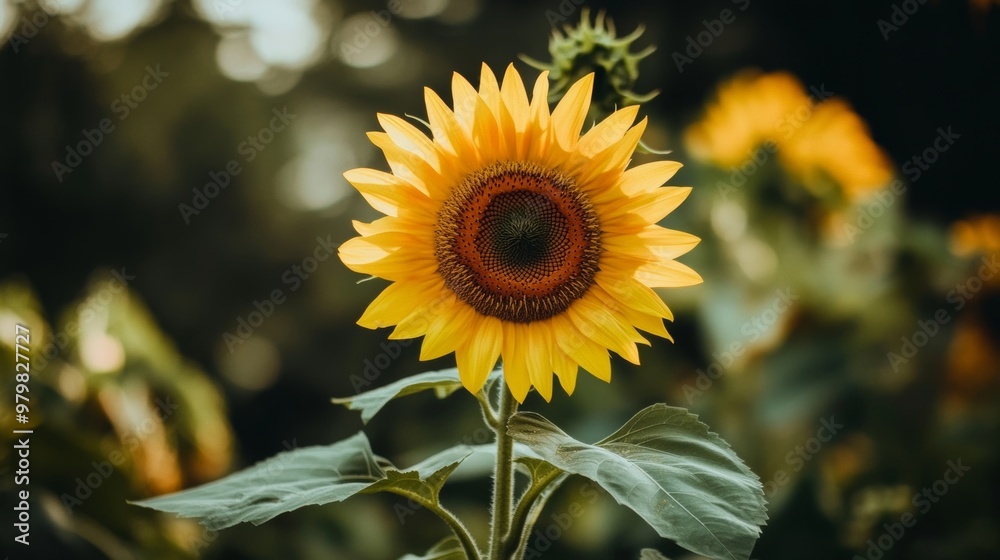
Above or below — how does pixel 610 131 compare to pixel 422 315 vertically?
above

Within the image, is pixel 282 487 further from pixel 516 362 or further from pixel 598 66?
pixel 598 66

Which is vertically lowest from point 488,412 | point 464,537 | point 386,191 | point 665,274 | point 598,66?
point 464,537

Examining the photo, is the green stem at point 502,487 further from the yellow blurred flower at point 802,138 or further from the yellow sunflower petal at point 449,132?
the yellow blurred flower at point 802,138

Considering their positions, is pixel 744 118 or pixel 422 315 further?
pixel 744 118

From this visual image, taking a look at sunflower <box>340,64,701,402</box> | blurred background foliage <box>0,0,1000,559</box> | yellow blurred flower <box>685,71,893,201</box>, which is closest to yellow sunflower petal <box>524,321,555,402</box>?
sunflower <box>340,64,701,402</box>

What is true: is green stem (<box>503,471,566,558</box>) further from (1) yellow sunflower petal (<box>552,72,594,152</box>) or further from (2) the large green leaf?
(1) yellow sunflower petal (<box>552,72,594,152</box>)

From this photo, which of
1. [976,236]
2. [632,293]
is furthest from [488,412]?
[976,236]

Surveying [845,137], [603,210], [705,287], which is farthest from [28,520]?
[845,137]

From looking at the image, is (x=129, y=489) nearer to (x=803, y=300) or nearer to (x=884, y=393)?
(x=803, y=300)
